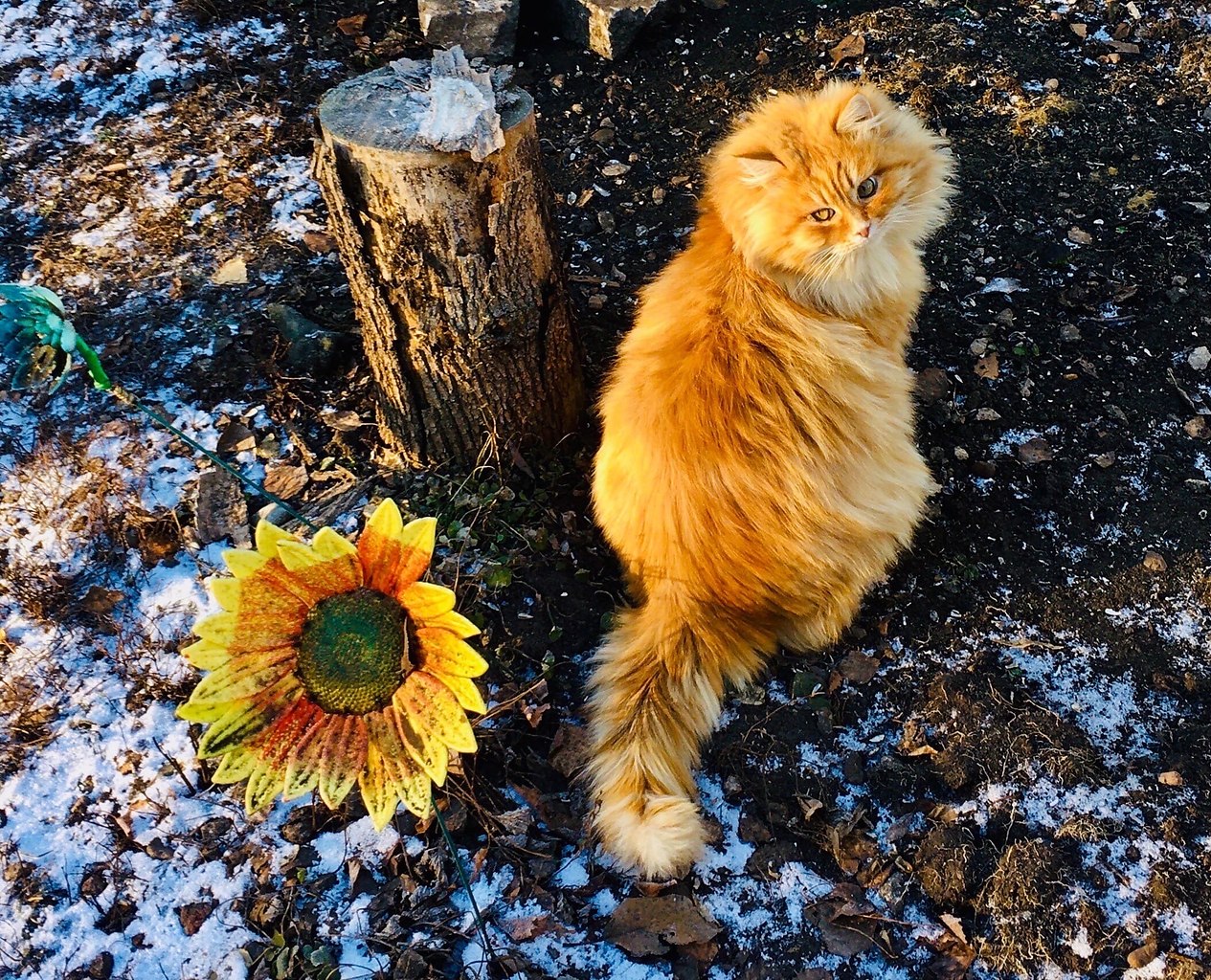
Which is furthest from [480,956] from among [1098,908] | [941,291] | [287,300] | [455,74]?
[941,291]

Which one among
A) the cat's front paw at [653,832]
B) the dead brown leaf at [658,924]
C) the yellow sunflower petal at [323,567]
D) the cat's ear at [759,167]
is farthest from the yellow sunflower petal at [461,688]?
the cat's ear at [759,167]

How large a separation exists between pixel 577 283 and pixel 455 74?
1.31m

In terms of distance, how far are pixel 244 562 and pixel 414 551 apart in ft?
1.02

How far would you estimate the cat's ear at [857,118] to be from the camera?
7.88 feet

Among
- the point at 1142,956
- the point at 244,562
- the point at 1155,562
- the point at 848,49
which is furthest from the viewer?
the point at 848,49

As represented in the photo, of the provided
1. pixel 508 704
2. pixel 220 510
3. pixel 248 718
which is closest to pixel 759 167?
pixel 508 704

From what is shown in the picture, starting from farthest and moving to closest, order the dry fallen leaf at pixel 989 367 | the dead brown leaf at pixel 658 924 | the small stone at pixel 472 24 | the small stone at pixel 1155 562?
the small stone at pixel 472 24 → the dry fallen leaf at pixel 989 367 → the small stone at pixel 1155 562 → the dead brown leaf at pixel 658 924

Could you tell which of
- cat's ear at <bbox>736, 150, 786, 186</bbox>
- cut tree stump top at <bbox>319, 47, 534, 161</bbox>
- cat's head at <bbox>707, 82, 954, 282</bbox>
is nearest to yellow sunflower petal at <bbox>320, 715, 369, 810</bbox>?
cut tree stump top at <bbox>319, 47, 534, 161</bbox>

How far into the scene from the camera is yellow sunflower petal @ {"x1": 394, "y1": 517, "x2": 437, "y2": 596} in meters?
1.67

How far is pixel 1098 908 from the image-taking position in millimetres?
2213

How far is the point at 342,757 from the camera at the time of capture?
1.70 m

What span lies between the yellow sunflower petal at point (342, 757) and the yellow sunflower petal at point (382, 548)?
271mm

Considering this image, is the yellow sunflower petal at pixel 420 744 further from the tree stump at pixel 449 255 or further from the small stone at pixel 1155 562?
the small stone at pixel 1155 562

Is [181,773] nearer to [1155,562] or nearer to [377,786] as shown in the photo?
[377,786]
